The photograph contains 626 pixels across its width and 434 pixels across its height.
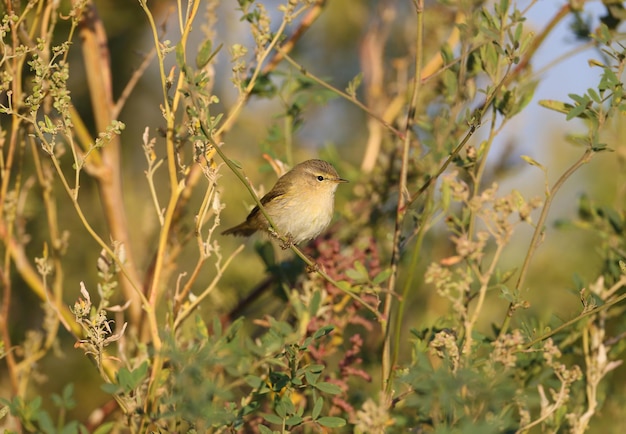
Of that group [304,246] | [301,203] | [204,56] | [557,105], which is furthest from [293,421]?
[301,203]

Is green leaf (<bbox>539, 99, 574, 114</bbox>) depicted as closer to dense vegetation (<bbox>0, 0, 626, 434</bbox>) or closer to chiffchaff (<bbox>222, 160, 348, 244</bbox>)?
dense vegetation (<bbox>0, 0, 626, 434</bbox>)

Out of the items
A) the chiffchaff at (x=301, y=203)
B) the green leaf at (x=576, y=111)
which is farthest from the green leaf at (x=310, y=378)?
the chiffchaff at (x=301, y=203)

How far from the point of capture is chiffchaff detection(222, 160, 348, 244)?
3217mm

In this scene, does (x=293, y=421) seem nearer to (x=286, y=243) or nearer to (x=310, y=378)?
(x=310, y=378)

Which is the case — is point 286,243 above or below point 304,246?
above

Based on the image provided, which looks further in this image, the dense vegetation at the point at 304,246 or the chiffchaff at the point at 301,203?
the chiffchaff at the point at 301,203

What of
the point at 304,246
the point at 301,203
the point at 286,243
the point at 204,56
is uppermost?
the point at 204,56

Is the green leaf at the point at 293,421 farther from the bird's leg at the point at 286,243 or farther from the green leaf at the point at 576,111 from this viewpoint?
the green leaf at the point at 576,111

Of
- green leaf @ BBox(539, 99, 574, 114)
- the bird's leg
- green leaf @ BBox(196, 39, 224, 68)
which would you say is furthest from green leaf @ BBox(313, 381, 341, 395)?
green leaf @ BBox(539, 99, 574, 114)

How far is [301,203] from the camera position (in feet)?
11.3

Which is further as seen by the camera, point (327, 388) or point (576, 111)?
point (576, 111)

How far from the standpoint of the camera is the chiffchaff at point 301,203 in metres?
3.22

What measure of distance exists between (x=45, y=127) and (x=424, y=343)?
3.73 feet

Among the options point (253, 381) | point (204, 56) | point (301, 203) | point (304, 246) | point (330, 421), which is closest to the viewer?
point (253, 381)
